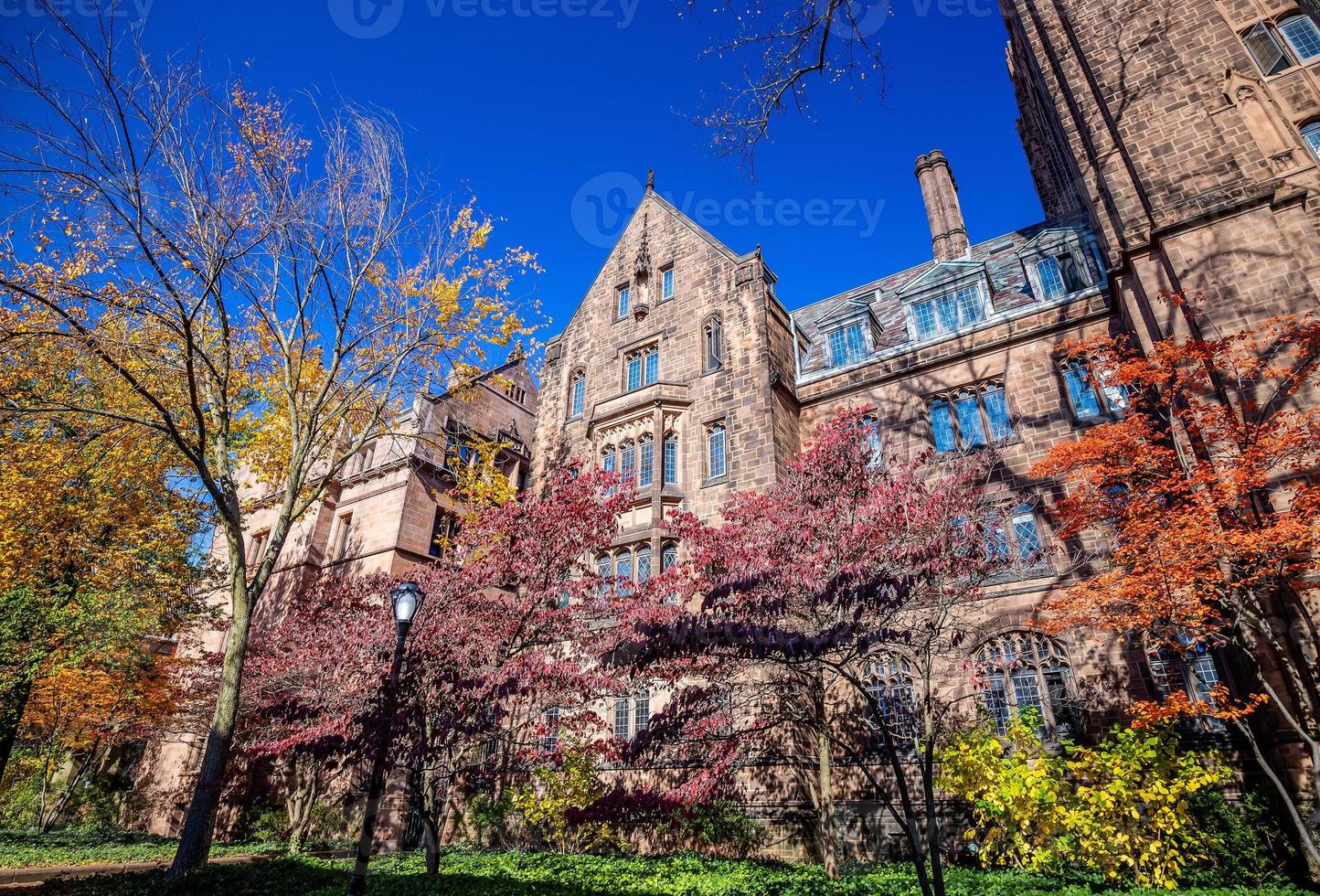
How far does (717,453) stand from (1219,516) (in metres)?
12.3

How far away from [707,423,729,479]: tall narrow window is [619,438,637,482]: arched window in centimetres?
260

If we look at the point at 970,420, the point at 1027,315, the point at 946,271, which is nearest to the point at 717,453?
the point at 970,420

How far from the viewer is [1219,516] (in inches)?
483

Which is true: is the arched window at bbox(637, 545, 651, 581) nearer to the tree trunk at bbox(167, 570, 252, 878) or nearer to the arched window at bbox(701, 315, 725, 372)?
the arched window at bbox(701, 315, 725, 372)

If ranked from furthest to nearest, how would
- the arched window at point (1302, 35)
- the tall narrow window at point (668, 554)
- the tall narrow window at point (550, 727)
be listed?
the tall narrow window at point (668, 554)
the arched window at point (1302, 35)
the tall narrow window at point (550, 727)

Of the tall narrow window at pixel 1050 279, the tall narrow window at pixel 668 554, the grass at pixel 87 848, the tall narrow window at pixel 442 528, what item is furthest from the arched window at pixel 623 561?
the tall narrow window at pixel 1050 279

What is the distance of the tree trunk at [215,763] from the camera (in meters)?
11.1

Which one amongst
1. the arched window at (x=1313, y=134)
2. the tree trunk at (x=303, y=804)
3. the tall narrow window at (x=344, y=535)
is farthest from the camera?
the tall narrow window at (x=344, y=535)

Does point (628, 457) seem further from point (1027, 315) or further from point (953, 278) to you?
point (1027, 315)

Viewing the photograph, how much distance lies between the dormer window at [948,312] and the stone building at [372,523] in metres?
13.5

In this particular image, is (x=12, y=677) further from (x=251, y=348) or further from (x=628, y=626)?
(x=628, y=626)

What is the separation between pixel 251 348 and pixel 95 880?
447 inches

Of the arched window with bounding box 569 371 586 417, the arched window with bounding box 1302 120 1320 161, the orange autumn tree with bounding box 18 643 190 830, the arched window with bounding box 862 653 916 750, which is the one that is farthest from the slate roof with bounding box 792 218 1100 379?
the orange autumn tree with bounding box 18 643 190 830

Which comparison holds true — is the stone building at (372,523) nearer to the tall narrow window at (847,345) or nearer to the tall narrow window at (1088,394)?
the tall narrow window at (847,345)
